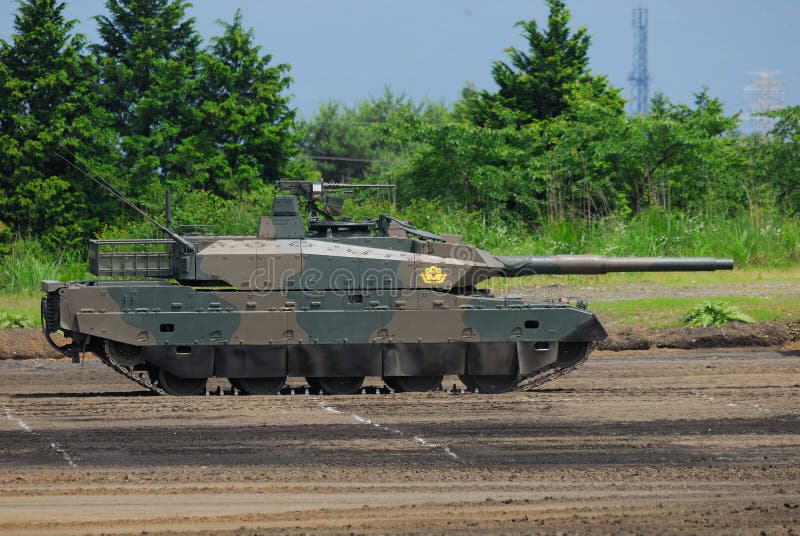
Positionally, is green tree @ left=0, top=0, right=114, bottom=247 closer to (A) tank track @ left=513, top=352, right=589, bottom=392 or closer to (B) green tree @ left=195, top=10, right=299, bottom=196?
(B) green tree @ left=195, top=10, right=299, bottom=196

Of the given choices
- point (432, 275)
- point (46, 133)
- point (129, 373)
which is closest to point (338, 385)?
point (432, 275)

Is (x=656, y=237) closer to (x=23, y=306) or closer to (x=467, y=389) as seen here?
(x=467, y=389)

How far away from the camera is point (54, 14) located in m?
33.7

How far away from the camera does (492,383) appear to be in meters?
17.3

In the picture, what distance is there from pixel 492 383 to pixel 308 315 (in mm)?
2873

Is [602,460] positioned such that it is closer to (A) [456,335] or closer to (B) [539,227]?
(A) [456,335]

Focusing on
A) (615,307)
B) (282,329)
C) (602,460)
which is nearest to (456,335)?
(282,329)

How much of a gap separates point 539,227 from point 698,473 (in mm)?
20953

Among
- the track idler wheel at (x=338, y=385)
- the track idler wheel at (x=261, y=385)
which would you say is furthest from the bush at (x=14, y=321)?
the track idler wheel at (x=338, y=385)

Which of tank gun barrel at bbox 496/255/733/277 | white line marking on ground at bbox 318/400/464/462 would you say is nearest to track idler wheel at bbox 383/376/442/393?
white line marking on ground at bbox 318/400/464/462

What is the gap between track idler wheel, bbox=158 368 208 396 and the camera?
1689cm

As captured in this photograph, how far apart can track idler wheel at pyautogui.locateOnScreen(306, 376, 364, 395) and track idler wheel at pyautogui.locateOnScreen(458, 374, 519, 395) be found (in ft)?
4.98

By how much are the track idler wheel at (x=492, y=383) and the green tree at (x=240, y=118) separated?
19039mm

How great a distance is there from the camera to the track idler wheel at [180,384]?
1689cm
